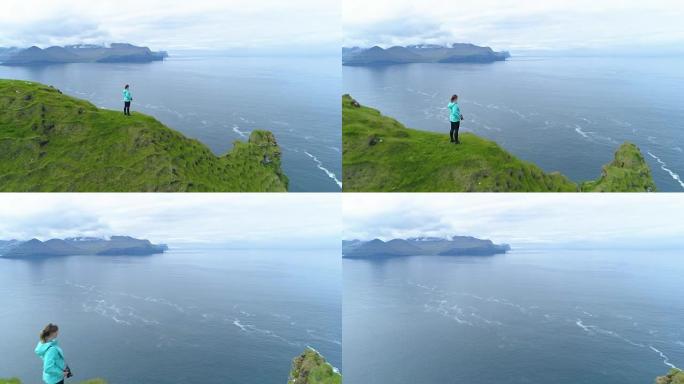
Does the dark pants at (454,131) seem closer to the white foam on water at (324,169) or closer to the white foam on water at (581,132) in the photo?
the white foam on water at (324,169)

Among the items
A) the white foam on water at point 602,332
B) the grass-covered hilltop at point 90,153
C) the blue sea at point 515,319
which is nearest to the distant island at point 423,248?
the blue sea at point 515,319

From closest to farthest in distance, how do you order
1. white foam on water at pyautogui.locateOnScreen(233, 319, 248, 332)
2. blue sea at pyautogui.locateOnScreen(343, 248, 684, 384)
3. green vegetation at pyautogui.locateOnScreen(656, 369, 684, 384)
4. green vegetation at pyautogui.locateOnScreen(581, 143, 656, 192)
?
→ 1. green vegetation at pyautogui.locateOnScreen(581, 143, 656, 192)
2. green vegetation at pyautogui.locateOnScreen(656, 369, 684, 384)
3. blue sea at pyautogui.locateOnScreen(343, 248, 684, 384)
4. white foam on water at pyautogui.locateOnScreen(233, 319, 248, 332)

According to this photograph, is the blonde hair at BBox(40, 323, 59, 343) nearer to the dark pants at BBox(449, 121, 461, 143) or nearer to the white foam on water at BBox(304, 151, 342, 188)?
the dark pants at BBox(449, 121, 461, 143)

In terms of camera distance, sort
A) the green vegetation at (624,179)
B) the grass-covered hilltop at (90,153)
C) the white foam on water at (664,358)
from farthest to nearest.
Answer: the white foam on water at (664,358) → the green vegetation at (624,179) → the grass-covered hilltop at (90,153)

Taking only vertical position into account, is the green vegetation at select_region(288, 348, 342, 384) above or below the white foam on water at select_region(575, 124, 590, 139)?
below

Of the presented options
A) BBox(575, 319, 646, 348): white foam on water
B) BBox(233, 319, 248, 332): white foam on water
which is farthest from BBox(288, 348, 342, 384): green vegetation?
BBox(575, 319, 646, 348): white foam on water

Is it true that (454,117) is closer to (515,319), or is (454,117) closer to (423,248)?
(423,248)

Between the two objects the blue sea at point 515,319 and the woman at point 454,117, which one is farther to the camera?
the blue sea at point 515,319
